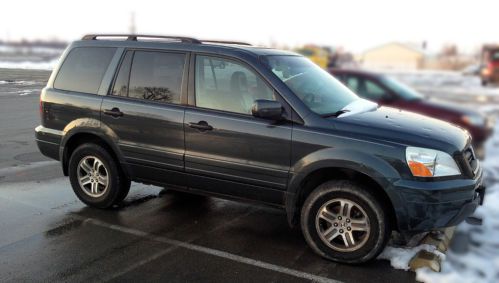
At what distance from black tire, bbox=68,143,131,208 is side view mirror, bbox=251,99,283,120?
6.48ft

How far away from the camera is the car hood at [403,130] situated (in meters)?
3.90

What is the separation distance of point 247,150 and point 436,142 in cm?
166

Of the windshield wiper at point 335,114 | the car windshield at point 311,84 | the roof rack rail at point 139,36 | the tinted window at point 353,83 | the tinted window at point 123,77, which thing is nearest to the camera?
the windshield wiper at point 335,114

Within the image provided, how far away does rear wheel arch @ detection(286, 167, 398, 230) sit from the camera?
13.1 feet

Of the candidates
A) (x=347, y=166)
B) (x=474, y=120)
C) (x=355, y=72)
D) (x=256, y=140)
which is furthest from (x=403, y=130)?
(x=355, y=72)

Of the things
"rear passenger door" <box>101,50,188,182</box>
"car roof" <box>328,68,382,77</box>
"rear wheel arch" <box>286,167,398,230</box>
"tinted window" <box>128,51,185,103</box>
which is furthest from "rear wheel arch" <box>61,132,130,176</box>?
"car roof" <box>328,68,382,77</box>

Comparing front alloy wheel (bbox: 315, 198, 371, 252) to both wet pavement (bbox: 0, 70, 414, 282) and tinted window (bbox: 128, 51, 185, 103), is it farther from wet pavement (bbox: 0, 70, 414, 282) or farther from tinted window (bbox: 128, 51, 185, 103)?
tinted window (bbox: 128, 51, 185, 103)

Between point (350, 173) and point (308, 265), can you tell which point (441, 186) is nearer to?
point (350, 173)

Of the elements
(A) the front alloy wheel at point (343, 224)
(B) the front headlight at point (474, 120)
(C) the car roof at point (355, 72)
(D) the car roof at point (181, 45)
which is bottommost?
(A) the front alloy wheel at point (343, 224)

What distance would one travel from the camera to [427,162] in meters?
3.79

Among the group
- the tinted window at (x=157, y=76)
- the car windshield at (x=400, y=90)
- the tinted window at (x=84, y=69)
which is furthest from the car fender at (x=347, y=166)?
the car windshield at (x=400, y=90)

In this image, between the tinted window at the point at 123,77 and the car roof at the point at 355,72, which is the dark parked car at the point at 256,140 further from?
the car roof at the point at 355,72

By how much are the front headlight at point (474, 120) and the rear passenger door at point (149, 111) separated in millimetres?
5161

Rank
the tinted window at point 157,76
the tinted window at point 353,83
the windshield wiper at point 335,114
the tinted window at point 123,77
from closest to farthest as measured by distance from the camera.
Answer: the windshield wiper at point 335,114
the tinted window at point 157,76
the tinted window at point 123,77
the tinted window at point 353,83
